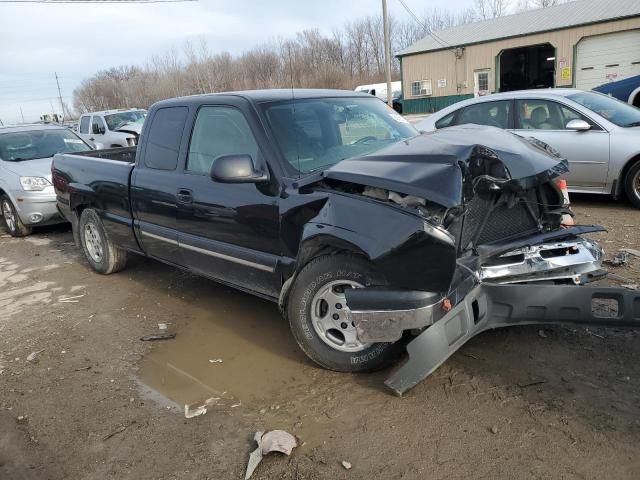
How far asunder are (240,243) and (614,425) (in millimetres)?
2665

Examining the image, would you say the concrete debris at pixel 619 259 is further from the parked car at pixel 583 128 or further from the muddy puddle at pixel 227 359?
the muddy puddle at pixel 227 359

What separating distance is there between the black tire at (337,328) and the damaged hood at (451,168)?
52 cm

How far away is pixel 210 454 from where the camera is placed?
2832 millimetres

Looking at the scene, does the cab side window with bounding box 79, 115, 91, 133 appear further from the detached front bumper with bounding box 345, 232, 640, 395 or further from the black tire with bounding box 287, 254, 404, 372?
the detached front bumper with bounding box 345, 232, 640, 395

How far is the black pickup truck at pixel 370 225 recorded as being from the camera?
294cm

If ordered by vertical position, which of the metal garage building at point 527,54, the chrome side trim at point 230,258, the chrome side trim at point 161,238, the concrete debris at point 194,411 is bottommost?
the concrete debris at point 194,411

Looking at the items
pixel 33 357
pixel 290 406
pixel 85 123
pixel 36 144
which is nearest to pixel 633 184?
pixel 290 406

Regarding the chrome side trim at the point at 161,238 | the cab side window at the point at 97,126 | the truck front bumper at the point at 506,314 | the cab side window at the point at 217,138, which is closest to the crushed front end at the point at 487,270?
the truck front bumper at the point at 506,314

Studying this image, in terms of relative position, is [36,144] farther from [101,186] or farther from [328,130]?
[328,130]

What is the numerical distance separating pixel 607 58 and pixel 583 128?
1992cm

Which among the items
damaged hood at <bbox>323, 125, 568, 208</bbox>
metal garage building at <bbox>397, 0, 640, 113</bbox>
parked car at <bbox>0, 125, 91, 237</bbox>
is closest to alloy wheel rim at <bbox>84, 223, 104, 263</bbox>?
parked car at <bbox>0, 125, 91, 237</bbox>

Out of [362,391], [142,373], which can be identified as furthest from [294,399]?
[142,373]

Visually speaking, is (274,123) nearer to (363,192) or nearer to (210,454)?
(363,192)

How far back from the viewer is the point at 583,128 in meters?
6.75
